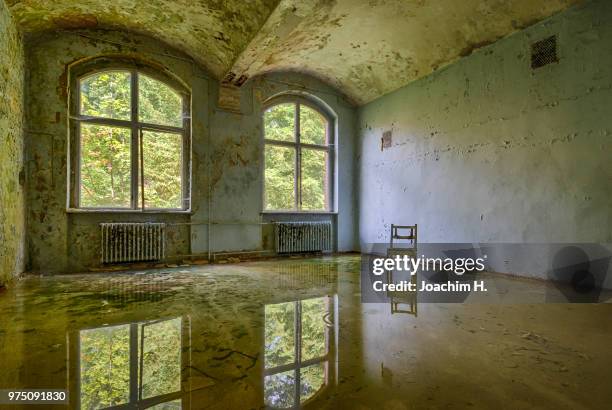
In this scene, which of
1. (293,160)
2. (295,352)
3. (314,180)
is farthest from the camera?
(314,180)

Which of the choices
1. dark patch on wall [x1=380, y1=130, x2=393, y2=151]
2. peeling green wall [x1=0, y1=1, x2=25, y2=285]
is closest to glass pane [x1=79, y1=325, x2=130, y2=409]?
peeling green wall [x1=0, y1=1, x2=25, y2=285]

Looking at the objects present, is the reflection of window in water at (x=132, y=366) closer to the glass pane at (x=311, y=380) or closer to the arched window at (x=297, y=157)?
the glass pane at (x=311, y=380)

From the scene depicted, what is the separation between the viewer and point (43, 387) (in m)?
1.53

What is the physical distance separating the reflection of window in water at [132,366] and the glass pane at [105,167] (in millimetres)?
3317

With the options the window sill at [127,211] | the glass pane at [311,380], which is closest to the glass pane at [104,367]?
the glass pane at [311,380]

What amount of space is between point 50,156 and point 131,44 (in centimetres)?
202

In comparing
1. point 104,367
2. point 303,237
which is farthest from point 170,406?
point 303,237

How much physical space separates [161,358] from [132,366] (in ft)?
0.47

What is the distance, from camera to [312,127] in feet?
22.5

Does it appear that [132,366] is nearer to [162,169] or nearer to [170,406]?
[170,406]

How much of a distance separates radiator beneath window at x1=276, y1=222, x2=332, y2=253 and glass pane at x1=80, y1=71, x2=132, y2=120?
3.18 meters

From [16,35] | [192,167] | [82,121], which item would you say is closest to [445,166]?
[192,167]

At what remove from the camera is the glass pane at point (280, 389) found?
1.43m

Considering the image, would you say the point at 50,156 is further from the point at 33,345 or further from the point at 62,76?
the point at 33,345
